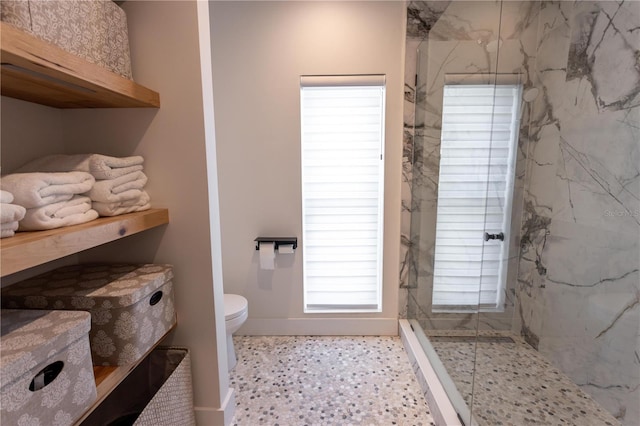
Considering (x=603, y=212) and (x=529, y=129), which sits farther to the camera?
(x=529, y=129)

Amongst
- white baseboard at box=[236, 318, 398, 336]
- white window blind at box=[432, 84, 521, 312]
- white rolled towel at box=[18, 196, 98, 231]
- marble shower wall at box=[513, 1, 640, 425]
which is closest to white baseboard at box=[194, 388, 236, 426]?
white baseboard at box=[236, 318, 398, 336]

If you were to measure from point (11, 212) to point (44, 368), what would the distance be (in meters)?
0.40

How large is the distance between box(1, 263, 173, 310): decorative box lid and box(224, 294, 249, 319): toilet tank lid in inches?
27.6

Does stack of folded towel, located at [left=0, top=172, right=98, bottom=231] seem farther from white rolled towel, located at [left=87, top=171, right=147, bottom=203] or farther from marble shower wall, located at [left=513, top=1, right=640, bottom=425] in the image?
marble shower wall, located at [left=513, top=1, right=640, bottom=425]

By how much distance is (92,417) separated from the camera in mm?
1279

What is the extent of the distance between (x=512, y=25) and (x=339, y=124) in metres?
1.32

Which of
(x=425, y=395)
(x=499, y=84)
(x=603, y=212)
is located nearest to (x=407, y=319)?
(x=425, y=395)

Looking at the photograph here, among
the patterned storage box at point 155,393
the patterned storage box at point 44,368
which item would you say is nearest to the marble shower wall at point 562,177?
the patterned storage box at point 155,393

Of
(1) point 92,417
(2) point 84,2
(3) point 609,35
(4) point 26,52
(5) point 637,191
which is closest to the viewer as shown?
(4) point 26,52

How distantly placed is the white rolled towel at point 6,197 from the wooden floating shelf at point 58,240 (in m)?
0.09

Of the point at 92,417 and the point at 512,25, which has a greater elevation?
the point at 512,25

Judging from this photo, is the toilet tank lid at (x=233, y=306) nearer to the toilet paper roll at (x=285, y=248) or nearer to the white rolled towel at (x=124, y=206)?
the toilet paper roll at (x=285, y=248)

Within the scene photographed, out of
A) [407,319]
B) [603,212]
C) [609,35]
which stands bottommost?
[407,319]

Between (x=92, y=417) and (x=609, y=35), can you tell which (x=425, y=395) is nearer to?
(x=92, y=417)
